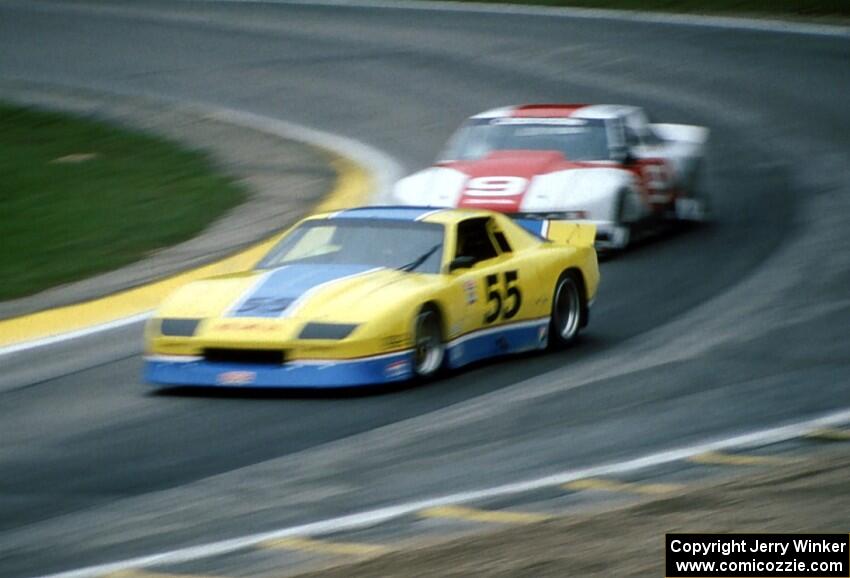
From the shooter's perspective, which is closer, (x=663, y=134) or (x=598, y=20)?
(x=663, y=134)

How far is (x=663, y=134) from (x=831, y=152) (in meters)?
4.58

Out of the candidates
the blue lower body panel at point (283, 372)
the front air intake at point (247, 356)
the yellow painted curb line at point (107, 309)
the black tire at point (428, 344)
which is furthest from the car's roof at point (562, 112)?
the front air intake at point (247, 356)

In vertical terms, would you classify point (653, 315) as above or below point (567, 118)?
below

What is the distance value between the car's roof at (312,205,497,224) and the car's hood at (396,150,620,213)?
3.75 m

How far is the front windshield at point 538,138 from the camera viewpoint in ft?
54.9

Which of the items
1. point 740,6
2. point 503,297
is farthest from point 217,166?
point 740,6

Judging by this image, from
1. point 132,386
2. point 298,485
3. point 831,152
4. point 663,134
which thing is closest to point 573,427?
point 298,485

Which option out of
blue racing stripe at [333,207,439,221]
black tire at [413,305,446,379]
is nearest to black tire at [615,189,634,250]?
blue racing stripe at [333,207,439,221]

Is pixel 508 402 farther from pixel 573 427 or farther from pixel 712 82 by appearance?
pixel 712 82

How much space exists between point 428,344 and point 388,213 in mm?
1301

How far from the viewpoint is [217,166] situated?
2027cm

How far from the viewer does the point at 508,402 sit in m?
10.1

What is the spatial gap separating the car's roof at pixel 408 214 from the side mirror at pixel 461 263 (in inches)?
13.8

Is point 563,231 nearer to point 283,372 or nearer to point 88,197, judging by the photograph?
point 283,372
